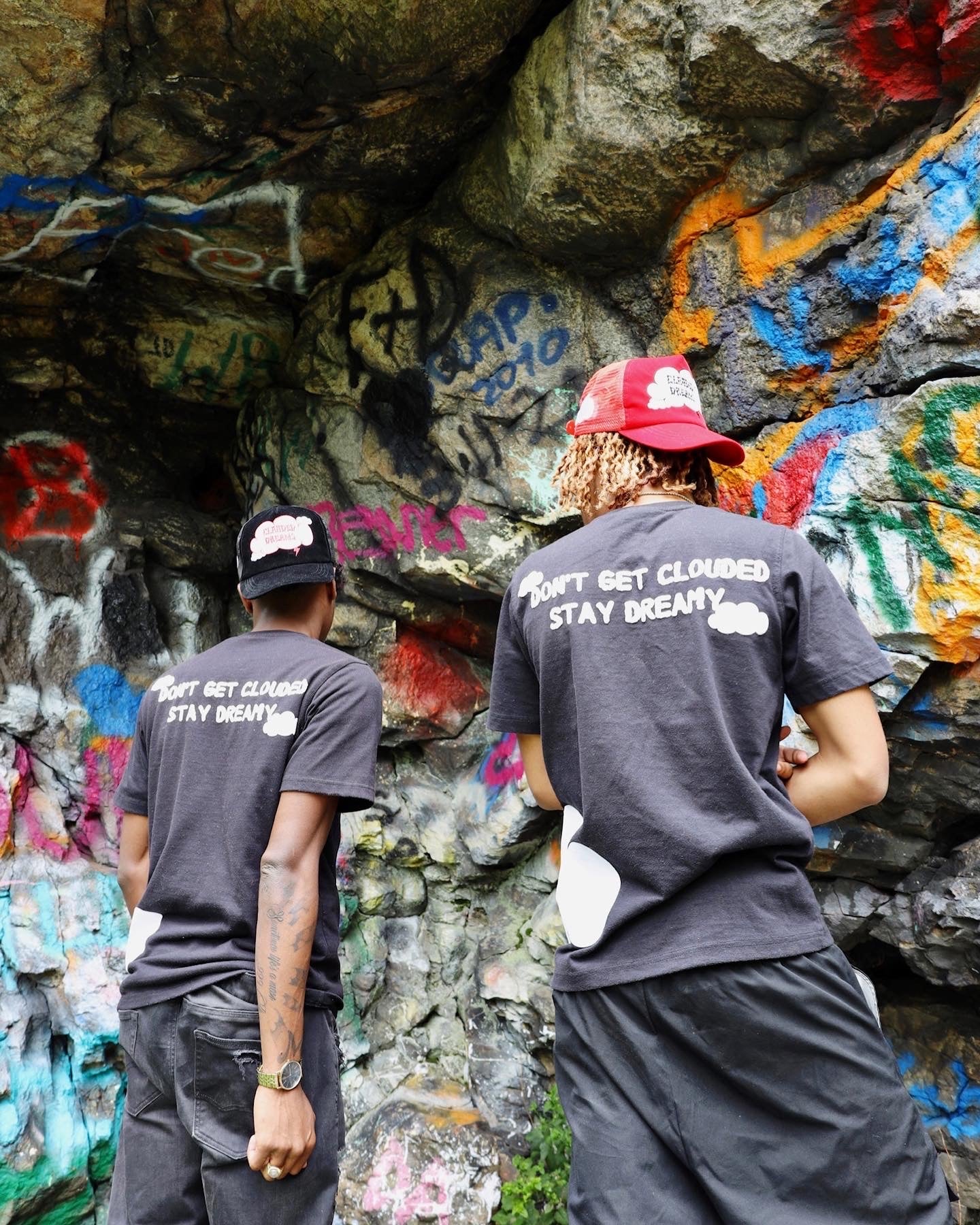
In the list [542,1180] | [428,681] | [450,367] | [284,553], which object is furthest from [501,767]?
[284,553]

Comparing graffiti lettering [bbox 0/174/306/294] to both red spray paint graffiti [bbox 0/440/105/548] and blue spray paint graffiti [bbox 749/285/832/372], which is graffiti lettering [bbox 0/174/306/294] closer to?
red spray paint graffiti [bbox 0/440/105/548]

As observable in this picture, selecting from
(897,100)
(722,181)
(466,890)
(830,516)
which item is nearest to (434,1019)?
(466,890)

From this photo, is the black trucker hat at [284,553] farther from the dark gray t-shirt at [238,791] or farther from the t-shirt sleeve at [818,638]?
the t-shirt sleeve at [818,638]

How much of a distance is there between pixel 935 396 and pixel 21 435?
12.1ft

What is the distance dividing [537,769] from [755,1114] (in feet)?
2.09

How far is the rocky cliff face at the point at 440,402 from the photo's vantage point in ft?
8.69

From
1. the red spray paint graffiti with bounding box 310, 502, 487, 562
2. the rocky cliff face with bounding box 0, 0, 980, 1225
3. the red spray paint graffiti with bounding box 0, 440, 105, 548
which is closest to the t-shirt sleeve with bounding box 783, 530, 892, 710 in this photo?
the rocky cliff face with bounding box 0, 0, 980, 1225

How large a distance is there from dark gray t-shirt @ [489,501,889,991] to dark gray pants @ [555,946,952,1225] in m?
0.06

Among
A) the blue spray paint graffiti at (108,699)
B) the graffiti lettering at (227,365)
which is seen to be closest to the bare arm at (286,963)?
the blue spray paint graffiti at (108,699)

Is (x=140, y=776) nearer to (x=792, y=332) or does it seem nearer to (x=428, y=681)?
(x=428, y=681)

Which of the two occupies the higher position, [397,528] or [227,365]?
[227,365]

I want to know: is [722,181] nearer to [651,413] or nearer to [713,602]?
[651,413]

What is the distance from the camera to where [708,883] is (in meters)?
1.42

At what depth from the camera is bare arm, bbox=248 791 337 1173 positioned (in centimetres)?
173
